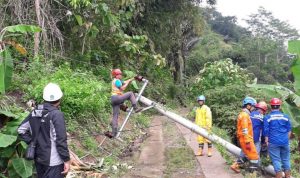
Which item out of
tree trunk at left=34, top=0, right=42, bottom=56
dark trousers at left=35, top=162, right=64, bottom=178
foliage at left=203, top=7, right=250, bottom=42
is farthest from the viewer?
foliage at left=203, top=7, right=250, bottom=42

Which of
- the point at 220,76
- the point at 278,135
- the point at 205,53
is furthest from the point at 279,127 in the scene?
the point at 205,53

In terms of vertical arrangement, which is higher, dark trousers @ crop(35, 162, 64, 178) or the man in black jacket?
the man in black jacket

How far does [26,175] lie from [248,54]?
4092cm

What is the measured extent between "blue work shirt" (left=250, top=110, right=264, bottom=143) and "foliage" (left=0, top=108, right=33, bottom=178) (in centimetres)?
448

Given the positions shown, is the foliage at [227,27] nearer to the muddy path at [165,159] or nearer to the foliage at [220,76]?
the foliage at [220,76]

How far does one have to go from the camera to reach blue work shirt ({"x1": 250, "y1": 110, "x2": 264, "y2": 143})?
8375 millimetres

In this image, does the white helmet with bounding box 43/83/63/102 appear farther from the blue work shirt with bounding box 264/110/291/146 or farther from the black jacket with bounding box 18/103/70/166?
the blue work shirt with bounding box 264/110/291/146

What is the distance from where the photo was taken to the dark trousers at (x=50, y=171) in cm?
499

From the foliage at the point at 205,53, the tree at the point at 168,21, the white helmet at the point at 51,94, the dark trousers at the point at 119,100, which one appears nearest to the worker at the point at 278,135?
the dark trousers at the point at 119,100

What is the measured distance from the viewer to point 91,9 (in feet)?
39.2

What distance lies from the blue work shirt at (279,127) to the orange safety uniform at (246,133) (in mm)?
380

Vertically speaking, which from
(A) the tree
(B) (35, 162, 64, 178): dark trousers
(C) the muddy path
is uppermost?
(A) the tree

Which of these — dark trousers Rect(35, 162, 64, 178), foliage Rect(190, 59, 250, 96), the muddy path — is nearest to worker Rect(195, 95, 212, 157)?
the muddy path

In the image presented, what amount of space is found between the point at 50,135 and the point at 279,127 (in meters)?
4.57
